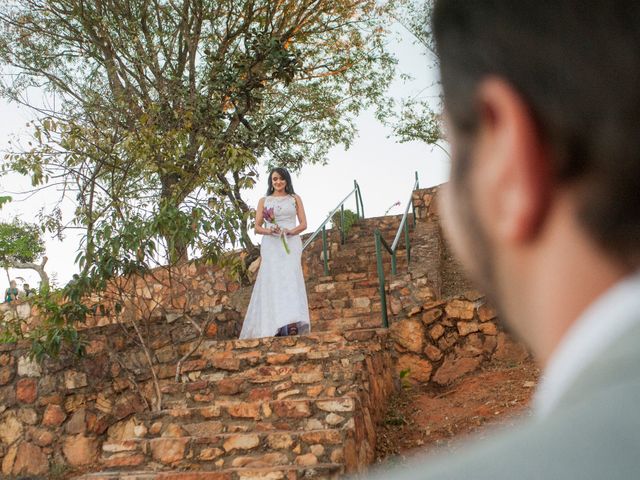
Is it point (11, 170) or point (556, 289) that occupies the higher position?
point (11, 170)

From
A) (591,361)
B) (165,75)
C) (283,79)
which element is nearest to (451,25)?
(591,361)

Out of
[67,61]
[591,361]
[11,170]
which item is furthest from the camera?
[67,61]

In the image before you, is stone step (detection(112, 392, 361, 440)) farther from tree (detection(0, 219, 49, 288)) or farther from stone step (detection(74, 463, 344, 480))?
tree (detection(0, 219, 49, 288))

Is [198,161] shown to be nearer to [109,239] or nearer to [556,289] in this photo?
[109,239]

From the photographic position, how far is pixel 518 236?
0.46m

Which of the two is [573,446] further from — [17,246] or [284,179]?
[17,246]

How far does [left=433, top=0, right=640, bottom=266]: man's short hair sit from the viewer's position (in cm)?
41

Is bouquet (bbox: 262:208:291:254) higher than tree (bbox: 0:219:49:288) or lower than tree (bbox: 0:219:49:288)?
lower

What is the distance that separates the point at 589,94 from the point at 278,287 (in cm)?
669

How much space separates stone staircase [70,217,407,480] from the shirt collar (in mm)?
4171

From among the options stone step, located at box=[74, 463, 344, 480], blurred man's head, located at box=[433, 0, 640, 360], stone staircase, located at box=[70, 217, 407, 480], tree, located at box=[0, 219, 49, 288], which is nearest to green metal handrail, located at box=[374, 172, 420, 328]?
stone staircase, located at box=[70, 217, 407, 480]

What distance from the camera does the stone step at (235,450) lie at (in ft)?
15.2

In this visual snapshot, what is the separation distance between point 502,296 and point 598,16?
183mm

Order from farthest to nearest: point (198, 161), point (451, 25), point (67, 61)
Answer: point (67, 61), point (198, 161), point (451, 25)
